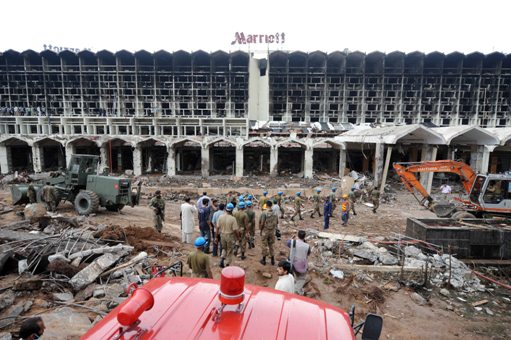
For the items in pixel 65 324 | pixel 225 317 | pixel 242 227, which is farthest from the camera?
pixel 242 227

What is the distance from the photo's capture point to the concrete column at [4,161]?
23.1 metres

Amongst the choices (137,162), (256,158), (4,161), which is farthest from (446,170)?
(4,161)

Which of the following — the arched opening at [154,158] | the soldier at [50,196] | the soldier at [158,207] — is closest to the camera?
the soldier at [158,207]

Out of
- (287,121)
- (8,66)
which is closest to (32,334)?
(287,121)

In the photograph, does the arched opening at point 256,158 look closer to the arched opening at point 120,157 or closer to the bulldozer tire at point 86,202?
the arched opening at point 120,157

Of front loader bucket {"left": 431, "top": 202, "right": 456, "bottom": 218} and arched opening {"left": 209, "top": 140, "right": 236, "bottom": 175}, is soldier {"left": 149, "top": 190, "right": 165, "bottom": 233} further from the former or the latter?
arched opening {"left": 209, "top": 140, "right": 236, "bottom": 175}

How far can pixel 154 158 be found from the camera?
27.5 metres

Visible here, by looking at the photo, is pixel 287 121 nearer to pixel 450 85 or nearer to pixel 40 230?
pixel 450 85

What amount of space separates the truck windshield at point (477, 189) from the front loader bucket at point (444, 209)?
89cm

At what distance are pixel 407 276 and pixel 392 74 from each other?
26122mm

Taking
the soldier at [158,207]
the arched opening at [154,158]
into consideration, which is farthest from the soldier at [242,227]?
the arched opening at [154,158]

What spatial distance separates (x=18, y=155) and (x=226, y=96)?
2108 centimetres

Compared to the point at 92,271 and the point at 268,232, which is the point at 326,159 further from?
the point at 92,271

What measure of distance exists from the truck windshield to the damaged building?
1621 cm
